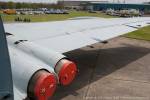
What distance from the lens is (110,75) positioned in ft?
44.9

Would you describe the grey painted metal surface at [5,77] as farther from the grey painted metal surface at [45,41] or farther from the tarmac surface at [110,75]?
the tarmac surface at [110,75]

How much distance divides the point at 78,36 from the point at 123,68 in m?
4.12

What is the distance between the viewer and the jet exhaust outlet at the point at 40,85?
244 inches

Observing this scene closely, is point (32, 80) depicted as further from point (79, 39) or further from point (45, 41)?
point (79, 39)

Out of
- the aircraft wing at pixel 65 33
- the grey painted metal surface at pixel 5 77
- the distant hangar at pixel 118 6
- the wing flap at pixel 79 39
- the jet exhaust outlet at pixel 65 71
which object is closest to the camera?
the grey painted metal surface at pixel 5 77

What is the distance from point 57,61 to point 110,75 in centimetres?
620

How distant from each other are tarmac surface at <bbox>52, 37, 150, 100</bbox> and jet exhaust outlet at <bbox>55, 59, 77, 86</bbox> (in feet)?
8.58

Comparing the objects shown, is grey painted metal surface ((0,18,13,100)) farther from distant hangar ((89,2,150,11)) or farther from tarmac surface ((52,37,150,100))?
distant hangar ((89,2,150,11))

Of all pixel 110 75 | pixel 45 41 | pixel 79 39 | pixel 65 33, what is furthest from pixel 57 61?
pixel 110 75

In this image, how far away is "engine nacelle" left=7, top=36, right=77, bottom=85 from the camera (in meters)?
7.77

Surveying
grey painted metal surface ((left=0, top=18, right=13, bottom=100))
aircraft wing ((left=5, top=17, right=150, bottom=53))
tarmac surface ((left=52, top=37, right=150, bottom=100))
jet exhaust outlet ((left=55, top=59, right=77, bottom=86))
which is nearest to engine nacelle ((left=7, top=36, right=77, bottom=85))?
jet exhaust outlet ((left=55, top=59, right=77, bottom=86))

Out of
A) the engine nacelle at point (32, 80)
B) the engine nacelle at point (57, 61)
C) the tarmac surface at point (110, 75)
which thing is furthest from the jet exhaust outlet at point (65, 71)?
the tarmac surface at point (110, 75)

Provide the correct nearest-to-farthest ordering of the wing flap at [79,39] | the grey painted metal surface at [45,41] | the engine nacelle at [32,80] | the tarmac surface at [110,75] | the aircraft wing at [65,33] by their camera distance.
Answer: the engine nacelle at [32,80], the grey painted metal surface at [45,41], the wing flap at [79,39], the aircraft wing at [65,33], the tarmac surface at [110,75]

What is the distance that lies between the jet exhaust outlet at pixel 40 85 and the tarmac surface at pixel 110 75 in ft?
12.7
